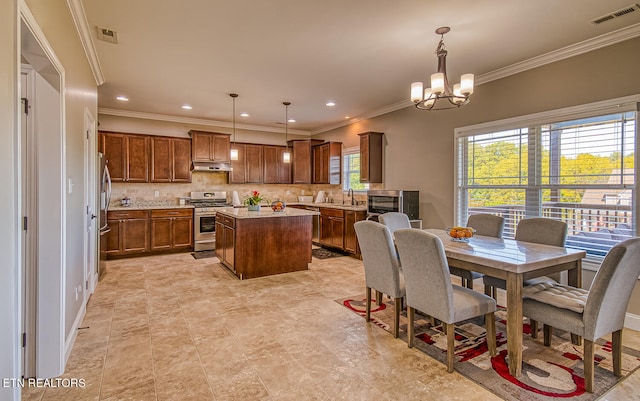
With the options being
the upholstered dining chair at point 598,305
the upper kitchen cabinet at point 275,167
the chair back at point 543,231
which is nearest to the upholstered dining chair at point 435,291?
the upholstered dining chair at point 598,305

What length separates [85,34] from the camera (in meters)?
3.10

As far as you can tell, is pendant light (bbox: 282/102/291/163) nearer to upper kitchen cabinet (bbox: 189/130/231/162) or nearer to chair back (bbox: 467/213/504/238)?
upper kitchen cabinet (bbox: 189/130/231/162)

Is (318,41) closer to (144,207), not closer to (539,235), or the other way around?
(539,235)

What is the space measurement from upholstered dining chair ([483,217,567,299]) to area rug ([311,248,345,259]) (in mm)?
3112

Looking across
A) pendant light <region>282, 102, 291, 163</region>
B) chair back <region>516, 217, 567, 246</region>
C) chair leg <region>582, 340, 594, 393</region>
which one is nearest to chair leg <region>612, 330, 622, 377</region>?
chair leg <region>582, 340, 594, 393</region>

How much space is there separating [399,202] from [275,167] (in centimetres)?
357

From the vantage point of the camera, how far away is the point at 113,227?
18.8ft

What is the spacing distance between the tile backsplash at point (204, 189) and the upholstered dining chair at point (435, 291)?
13.8 ft

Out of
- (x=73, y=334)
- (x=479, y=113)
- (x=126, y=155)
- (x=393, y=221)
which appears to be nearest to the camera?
(x=73, y=334)

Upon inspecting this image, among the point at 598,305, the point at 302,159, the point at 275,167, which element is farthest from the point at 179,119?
the point at 598,305

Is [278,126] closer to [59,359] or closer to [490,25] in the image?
[490,25]

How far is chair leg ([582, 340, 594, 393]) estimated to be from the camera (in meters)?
2.06

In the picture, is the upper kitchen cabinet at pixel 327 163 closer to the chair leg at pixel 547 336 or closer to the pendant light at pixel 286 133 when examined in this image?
the pendant light at pixel 286 133

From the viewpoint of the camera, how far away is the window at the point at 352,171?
6.84m
